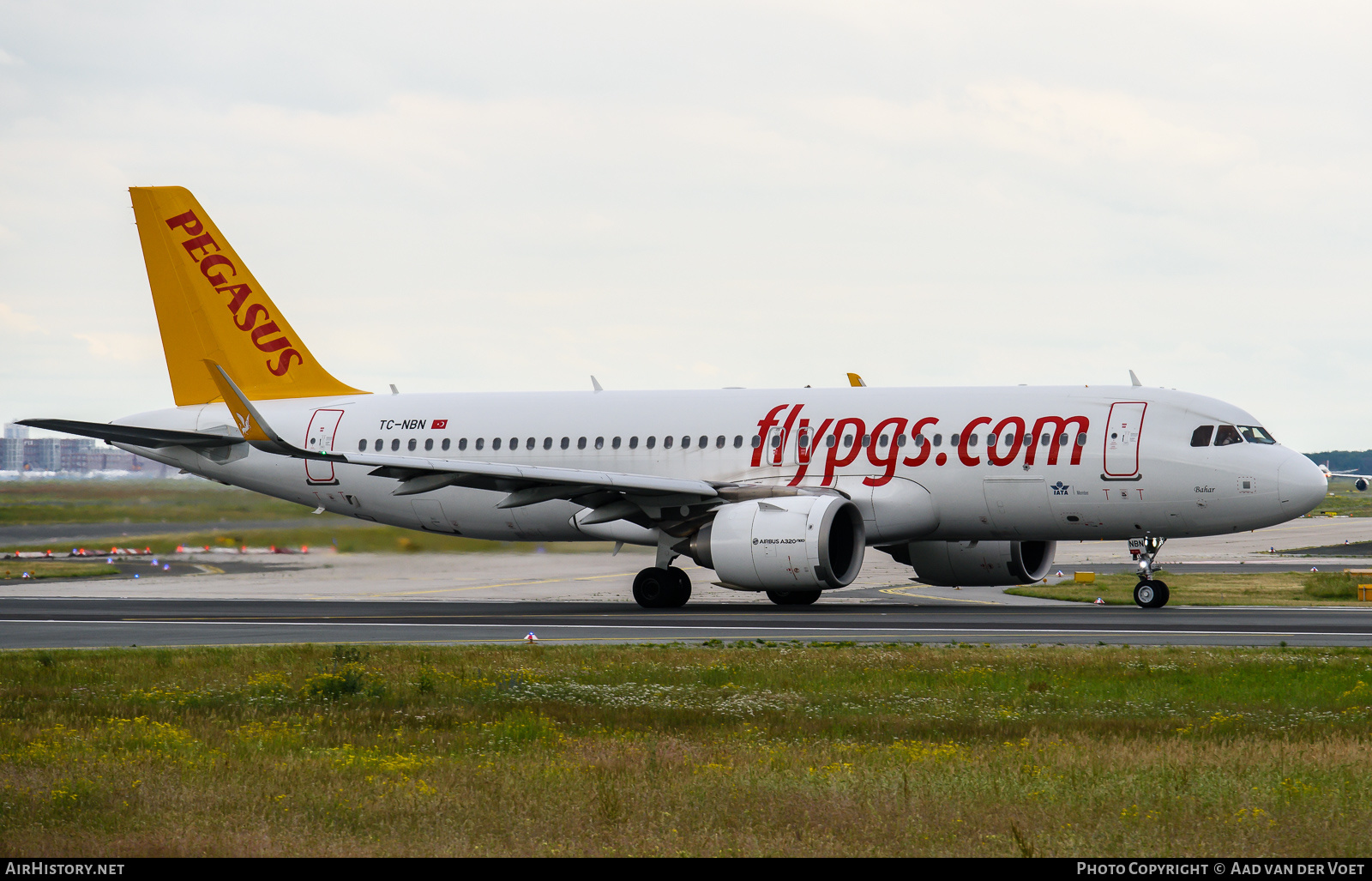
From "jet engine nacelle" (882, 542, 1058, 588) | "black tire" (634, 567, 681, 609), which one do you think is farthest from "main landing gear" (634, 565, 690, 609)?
"jet engine nacelle" (882, 542, 1058, 588)

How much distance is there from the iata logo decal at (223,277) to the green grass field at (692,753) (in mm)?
18678

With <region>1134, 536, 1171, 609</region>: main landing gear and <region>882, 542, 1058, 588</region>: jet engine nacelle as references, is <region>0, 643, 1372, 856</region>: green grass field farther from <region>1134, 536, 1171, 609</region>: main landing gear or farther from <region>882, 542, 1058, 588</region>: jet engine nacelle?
<region>882, 542, 1058, 588</region>: jet engine nacelle

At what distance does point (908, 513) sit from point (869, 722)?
51.0 ft

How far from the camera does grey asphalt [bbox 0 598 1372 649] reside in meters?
22.2

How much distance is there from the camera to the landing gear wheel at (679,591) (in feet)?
101

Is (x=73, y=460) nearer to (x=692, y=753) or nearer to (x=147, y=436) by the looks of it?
(x=147, y=436)

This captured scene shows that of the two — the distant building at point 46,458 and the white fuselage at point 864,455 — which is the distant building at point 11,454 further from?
the white fuselage at point 864,455

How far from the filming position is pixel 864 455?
2975 centimetres

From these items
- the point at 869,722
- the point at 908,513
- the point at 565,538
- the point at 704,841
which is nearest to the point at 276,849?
the point at 704,841

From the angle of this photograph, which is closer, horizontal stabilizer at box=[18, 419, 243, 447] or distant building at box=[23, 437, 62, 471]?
horizontal stabilizer at box=[18, 419, 243, 447]

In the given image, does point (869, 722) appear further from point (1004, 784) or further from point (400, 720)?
point (400, 720)

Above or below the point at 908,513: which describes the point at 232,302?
above

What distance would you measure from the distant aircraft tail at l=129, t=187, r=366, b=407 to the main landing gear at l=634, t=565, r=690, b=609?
10438 mm
